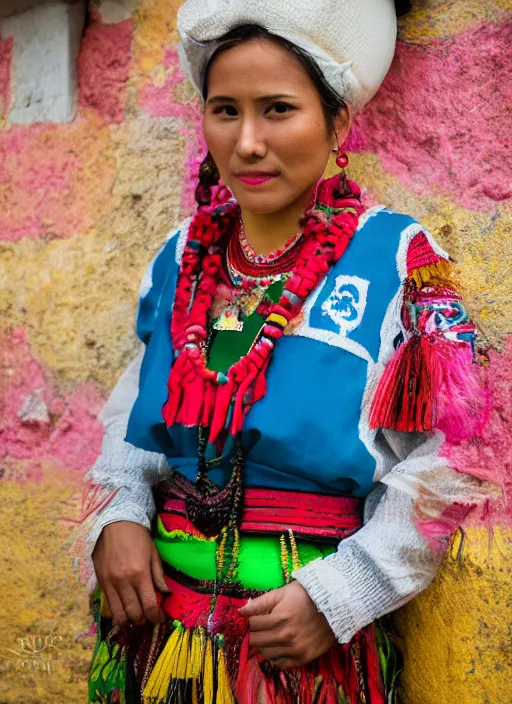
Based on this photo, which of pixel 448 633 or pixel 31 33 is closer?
pixel 448 633

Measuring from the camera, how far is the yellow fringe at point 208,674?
1.48m

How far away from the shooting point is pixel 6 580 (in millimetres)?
2068

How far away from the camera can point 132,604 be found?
61.9 inches

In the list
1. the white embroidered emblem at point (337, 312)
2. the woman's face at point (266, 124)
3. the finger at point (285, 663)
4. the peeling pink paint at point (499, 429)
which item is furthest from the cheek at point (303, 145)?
the finger at point (285, 663)

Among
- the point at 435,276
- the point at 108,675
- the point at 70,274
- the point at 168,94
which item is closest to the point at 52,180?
the point at 70,274

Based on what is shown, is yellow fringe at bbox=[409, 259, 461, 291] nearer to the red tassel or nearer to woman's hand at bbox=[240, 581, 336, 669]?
the red tassel

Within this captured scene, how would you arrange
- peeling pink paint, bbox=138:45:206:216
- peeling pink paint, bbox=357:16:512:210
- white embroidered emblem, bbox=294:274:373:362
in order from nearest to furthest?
A: white embroidered emblem, bbox=294:274:373:362 → peeling pink paint, bbox=357:16:512:210 → peeling pink paint, bbox=138:45:206:216

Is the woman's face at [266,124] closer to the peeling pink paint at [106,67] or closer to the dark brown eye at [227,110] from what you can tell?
the dark brown eye at [227,110]

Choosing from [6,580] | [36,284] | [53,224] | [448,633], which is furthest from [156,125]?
[448,633]

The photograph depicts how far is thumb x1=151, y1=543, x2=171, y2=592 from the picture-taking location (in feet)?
5.17

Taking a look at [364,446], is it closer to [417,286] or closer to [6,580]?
[417,286]

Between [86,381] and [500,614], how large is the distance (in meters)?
1.08

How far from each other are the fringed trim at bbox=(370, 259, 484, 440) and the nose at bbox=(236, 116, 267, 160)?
36 centimetres

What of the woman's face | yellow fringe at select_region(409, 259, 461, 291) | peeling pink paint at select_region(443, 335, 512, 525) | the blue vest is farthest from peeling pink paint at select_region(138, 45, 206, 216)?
peeling pink paint at select_region(443, 335, 512, 525)
